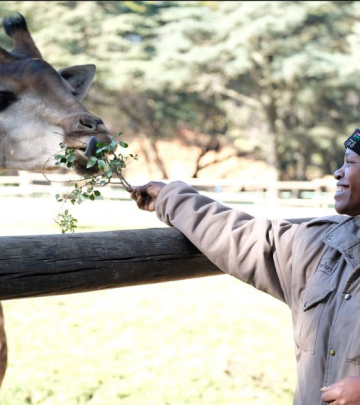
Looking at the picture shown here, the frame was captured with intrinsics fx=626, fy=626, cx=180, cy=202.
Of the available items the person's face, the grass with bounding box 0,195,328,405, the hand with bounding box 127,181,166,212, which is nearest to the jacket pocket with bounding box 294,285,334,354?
the person's face

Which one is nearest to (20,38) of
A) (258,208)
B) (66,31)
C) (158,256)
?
(158,256)

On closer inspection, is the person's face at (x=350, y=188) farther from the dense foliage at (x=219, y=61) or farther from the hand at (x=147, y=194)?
the dense foliage at (x=219, y=61)

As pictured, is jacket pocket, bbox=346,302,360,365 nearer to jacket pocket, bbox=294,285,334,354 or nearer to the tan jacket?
the tan jacket

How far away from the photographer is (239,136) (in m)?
27.7

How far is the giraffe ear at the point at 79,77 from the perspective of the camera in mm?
4047

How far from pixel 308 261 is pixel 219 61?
21.2m

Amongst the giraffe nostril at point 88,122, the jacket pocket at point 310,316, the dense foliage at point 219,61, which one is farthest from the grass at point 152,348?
the dense foliage at point 219,61

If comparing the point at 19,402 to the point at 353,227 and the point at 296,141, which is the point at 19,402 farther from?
the point at 296,141

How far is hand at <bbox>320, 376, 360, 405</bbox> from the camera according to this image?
164cm

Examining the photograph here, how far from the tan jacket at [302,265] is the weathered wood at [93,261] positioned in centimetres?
11

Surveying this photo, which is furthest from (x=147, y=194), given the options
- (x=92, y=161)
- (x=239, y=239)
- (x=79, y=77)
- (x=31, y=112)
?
(x=79, y=77)

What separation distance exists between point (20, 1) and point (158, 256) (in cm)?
2181

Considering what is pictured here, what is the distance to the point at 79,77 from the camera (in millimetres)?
4117

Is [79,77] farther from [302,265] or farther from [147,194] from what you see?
[302,265]
